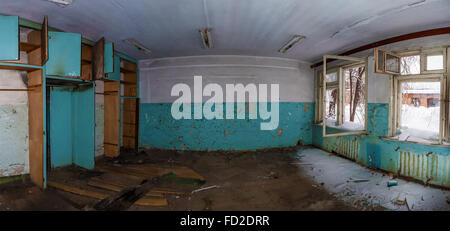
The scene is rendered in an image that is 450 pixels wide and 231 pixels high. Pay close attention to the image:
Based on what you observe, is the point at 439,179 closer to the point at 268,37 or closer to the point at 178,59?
the point at 268,37

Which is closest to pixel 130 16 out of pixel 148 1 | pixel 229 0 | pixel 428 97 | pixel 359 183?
pixel 148 1

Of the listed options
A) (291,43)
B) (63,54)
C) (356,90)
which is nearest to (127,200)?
(63,54)

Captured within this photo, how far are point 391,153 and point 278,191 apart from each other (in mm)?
2494

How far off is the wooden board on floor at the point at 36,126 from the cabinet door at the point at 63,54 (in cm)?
23

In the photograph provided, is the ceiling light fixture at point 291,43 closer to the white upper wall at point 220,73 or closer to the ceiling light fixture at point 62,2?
the white upper wall at point 220,73

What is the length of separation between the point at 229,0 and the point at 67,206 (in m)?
3.45

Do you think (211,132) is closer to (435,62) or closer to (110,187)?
(110,187)

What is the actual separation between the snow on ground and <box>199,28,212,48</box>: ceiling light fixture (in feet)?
10.8

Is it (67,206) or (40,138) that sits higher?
(40,138)

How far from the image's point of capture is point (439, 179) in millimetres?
3033

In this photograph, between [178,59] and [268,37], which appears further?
[178,59]

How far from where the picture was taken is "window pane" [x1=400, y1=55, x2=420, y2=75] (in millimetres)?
3457

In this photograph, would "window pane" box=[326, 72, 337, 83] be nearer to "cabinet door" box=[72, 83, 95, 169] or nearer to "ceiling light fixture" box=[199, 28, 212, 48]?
"ceiling light fixture" box=[199, 28, 212, 48]

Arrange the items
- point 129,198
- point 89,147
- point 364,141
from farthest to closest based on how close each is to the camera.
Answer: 1. point 364,141
2. point 89,147
3. point 129,198
